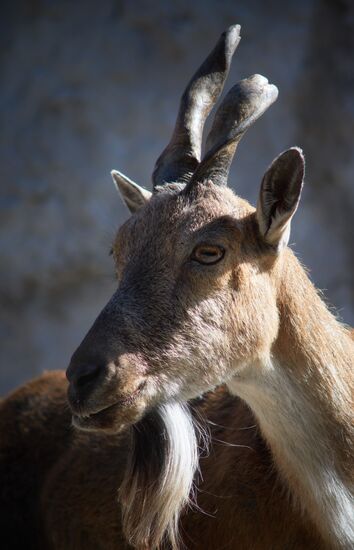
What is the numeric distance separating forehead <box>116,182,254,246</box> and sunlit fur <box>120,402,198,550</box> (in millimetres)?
903

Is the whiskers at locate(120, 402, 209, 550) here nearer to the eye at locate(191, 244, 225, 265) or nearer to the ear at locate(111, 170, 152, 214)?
the eye at locate(191, 244, 225, 265)

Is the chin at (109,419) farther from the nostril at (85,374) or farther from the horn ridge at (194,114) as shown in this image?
the horn ridge at (194,114)

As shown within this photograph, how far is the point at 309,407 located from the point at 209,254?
96 centimetres

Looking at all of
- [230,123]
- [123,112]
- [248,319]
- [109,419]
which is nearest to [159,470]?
[109,419]

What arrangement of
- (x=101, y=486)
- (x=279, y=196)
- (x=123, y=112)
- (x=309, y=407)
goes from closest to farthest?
1. (x=279, y=196)
2. (x=309, y=407)
3. (x=101, y=486)
4. (x=123, y=112)

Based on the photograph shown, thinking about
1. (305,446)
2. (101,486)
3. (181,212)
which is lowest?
(305,446)

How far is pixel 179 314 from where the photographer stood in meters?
4.11

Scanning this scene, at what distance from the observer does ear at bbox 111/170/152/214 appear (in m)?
4.99

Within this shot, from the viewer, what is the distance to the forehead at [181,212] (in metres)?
4.27

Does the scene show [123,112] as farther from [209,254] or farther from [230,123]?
[209,254]

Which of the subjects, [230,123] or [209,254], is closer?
[209,254]

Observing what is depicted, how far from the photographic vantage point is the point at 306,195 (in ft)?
30.5

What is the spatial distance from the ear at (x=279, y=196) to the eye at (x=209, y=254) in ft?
0.84

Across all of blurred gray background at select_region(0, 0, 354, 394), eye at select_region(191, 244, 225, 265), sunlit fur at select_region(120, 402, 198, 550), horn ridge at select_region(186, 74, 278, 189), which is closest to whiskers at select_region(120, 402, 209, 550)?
sunlit fur at select_region(120, 402, 198, 550)
